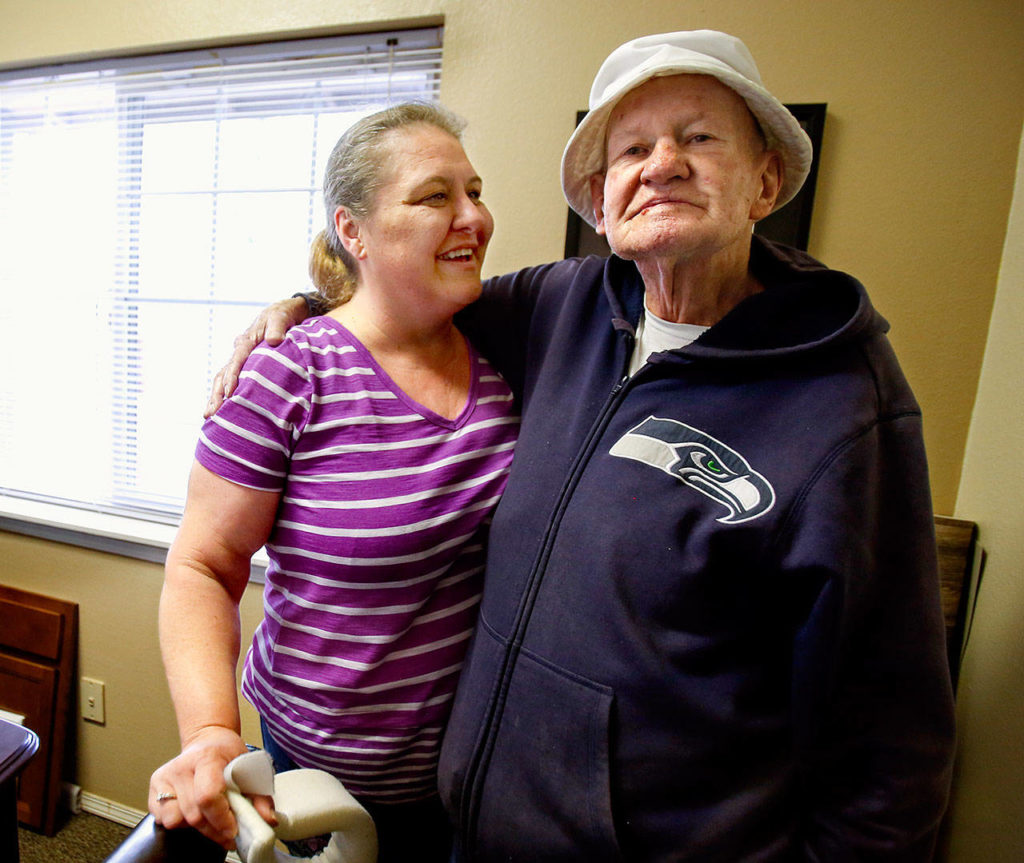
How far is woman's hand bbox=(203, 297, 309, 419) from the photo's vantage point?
0.91 m

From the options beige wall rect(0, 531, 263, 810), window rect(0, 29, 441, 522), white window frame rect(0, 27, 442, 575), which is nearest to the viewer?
white window frame rect(0, 27, 442, 575)

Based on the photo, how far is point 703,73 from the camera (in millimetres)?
732

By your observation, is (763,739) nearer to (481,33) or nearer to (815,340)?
(815,340)

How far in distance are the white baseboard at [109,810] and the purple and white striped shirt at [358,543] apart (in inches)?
63.1

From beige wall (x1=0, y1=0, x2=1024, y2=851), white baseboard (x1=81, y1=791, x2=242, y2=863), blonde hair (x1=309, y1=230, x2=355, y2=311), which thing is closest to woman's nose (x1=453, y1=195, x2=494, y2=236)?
blonde hair (x1=309, y1=230, x2=355, y2=311)

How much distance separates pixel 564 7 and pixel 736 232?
0.99m

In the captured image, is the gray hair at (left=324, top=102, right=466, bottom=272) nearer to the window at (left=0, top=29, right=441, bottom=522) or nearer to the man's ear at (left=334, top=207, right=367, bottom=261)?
the man's ear at (left=334, top=207, right=367, bottom=261)

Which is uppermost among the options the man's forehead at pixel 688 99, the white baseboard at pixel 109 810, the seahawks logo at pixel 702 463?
the man's forehead at pixel 688 99

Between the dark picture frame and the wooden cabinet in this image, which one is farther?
the wooden cabinet

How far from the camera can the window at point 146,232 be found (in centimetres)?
180

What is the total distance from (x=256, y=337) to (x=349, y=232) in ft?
0.75

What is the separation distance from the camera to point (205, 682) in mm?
751

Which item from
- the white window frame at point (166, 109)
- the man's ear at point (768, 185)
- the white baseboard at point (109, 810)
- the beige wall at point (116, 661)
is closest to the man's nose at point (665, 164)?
the man's ear at point (768, 185)

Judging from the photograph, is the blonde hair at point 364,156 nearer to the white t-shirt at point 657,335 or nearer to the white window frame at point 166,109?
the white t-shirt at point 657,335
